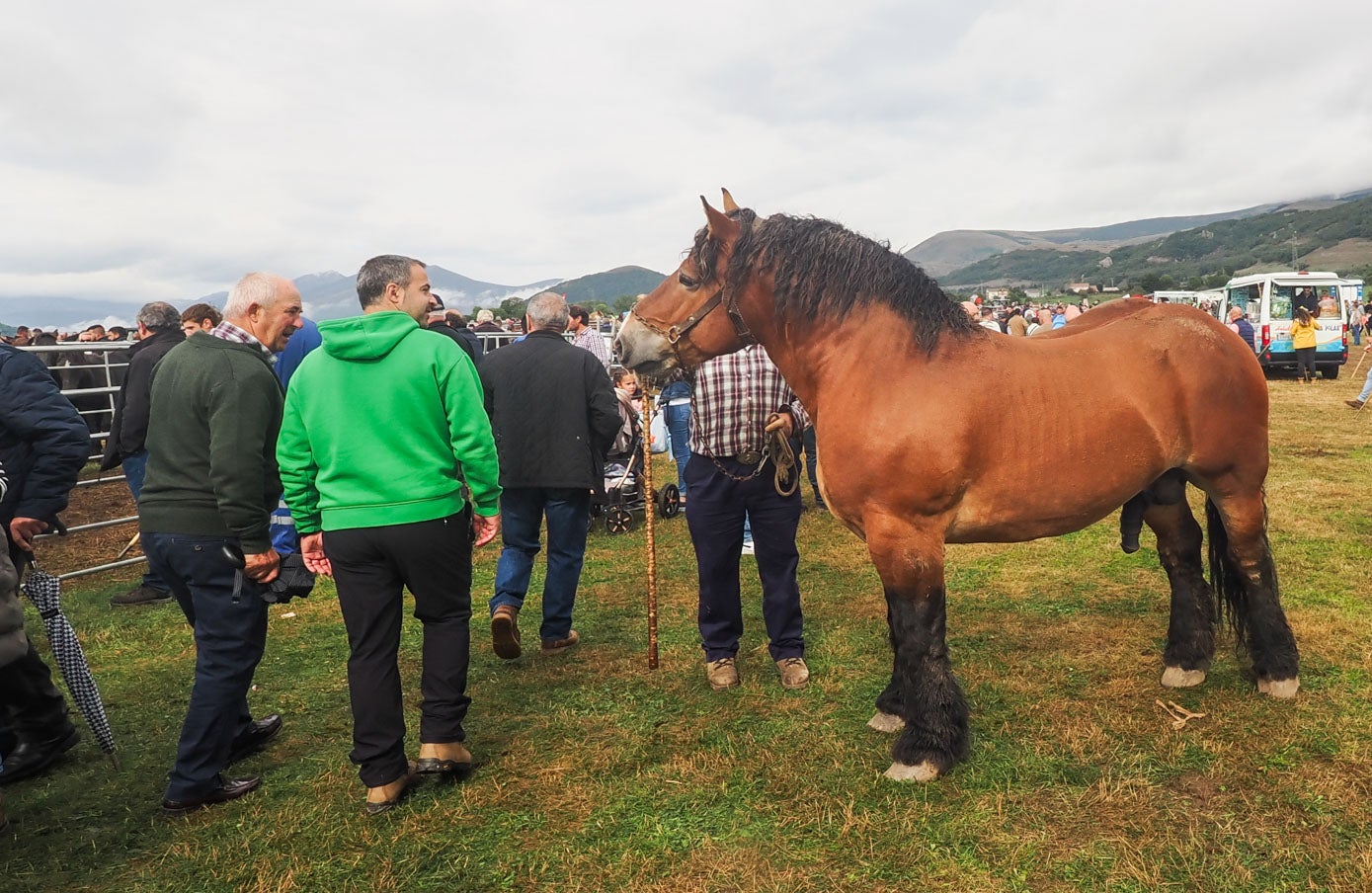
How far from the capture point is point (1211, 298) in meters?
33.3

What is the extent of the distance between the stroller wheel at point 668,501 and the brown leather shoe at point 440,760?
5.51 metres

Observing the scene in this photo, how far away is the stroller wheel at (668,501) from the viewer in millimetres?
8812

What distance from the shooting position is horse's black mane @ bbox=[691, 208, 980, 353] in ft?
10.9

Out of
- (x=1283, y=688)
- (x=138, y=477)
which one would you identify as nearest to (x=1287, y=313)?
(x=1283, y=688)

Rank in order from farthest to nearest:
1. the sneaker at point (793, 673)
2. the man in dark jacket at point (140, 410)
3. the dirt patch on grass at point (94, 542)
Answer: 1. the dirt patch on grass at point (94, 542)
2. the man in dark jacket at point (140, 410)
3. the sneaker at point (793, 673)

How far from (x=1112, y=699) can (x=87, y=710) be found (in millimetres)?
5038

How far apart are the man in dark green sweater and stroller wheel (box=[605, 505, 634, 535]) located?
507cm

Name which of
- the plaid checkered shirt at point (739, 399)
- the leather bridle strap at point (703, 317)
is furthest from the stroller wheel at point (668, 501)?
the leather bridle strap at point (703, 317)

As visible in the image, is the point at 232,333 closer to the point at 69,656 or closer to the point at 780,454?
the point at 69,656

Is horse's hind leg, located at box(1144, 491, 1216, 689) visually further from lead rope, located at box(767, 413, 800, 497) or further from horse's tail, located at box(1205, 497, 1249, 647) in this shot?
lead rope, located at box(767, 413, 800, 497)

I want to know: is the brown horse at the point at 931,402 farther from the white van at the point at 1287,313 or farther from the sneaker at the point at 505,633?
the white van at the point at 1287,313

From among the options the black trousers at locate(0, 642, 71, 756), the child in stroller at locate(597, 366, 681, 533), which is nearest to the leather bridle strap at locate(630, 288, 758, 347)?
the black trousers at locate(0, 642, 71, 756)

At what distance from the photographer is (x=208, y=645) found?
3.18 m

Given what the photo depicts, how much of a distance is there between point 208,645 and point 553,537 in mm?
2117
